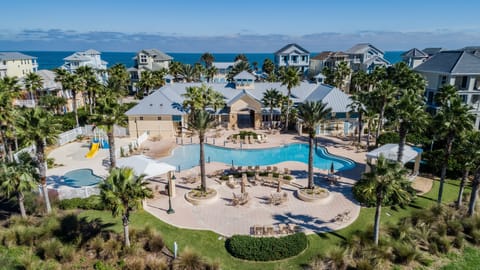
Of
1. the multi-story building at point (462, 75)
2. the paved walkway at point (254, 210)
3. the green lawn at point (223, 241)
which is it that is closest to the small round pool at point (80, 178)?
the paved walkway at point (254, 210)

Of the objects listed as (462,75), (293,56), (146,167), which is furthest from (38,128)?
(293,56)

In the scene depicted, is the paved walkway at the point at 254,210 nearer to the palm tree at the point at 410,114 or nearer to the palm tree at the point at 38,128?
the palm tree at the point at 410,114

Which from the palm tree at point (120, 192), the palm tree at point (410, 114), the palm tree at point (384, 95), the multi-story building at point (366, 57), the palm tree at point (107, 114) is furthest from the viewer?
the multi-story building at point (366, 57)

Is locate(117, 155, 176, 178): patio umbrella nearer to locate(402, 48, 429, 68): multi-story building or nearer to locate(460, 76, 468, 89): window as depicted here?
locate(460, 76, 468, 89): window

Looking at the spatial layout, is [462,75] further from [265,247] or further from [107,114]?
[107,114]

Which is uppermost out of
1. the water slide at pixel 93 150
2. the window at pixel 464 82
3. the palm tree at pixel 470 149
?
the window at pixel 464 82

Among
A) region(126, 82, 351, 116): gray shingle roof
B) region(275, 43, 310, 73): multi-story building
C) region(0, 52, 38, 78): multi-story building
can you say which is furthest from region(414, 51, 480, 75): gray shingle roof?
region(0, 52, 38, 78): multi-story building

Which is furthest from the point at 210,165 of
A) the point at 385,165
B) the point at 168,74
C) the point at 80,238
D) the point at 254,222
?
the point at 168,74

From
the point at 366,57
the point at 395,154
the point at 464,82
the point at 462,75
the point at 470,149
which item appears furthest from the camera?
the point at 366,57
